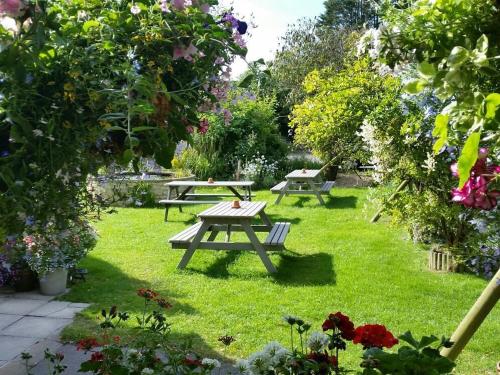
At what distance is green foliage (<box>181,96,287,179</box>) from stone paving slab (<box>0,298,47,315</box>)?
795 centimetres

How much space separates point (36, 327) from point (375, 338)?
3.25m

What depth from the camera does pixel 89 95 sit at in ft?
4.66

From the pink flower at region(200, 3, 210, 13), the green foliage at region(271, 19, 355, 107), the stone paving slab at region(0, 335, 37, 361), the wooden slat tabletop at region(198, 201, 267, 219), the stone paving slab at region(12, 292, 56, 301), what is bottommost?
the stone paving slab at region(12, 292, 56, 301)

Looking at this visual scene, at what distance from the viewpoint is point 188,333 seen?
13.4ft

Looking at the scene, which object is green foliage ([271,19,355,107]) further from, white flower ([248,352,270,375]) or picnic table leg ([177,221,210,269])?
white flower ([248,352,270,375])

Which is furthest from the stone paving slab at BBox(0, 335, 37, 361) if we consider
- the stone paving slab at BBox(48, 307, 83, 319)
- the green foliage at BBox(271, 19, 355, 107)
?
the green foliage at BBox(271, 19, 355, 107)

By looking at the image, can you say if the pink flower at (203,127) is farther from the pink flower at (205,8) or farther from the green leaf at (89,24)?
the green leaf at (89,24)

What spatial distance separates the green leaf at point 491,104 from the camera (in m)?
0.81

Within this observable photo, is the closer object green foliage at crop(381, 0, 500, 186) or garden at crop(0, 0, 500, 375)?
green foliage at crop(381, 0, 500, 186)

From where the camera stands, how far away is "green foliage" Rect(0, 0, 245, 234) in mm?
1355

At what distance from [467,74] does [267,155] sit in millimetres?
13231

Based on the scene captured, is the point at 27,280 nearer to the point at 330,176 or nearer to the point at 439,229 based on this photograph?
the point at 439,229

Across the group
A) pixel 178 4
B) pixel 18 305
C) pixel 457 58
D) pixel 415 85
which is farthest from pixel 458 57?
pixel 18 305

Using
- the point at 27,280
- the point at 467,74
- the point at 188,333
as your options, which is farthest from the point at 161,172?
the point at 467,74
